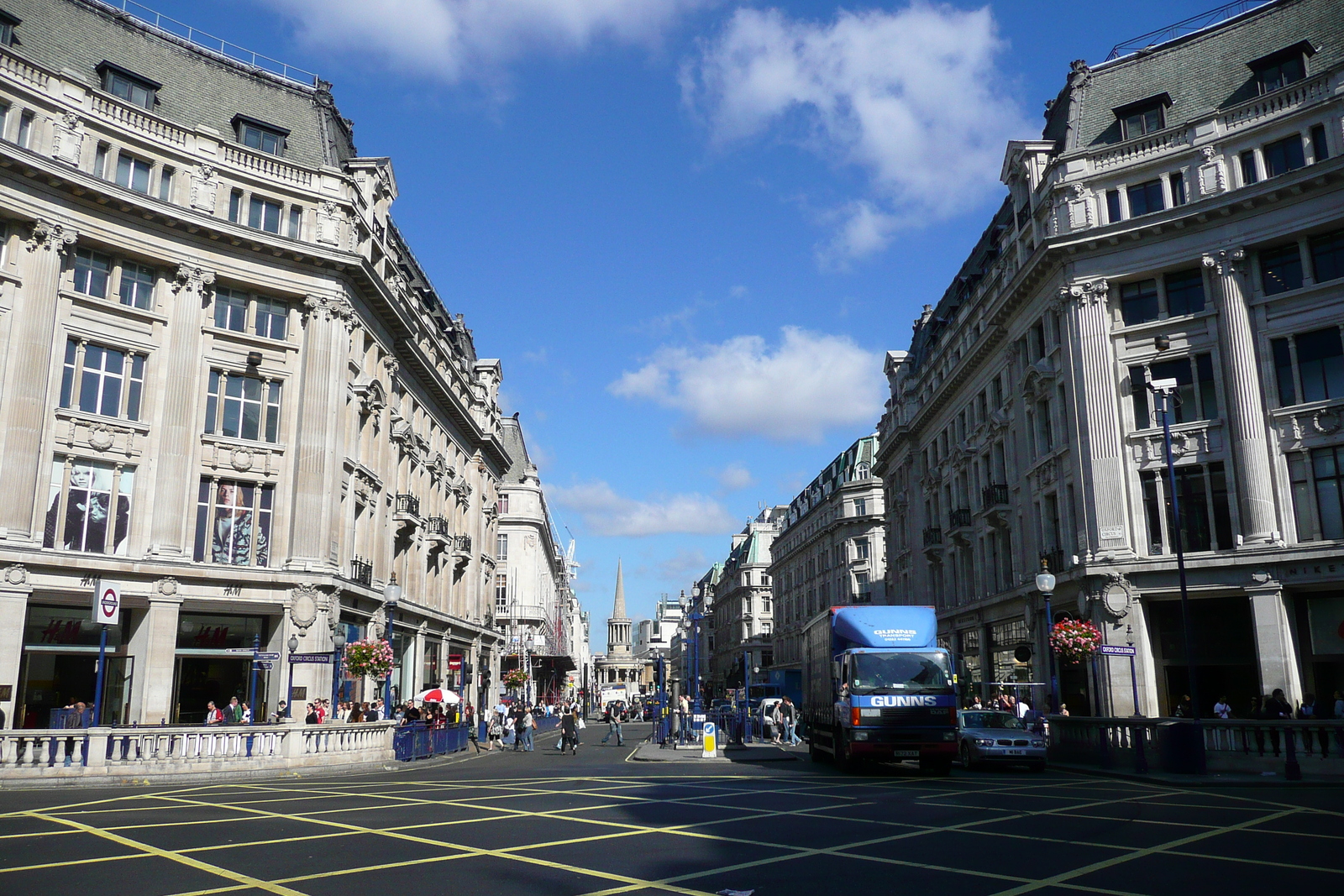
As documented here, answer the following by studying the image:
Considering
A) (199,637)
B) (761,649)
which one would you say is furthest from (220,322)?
(761,649)

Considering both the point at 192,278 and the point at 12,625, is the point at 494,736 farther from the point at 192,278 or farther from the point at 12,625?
the point at 192,278

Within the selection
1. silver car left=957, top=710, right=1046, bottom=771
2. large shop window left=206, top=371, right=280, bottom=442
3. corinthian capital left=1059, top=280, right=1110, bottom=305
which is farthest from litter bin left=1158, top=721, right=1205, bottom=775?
large shop window left=206, top=371, right=280, bottom=442

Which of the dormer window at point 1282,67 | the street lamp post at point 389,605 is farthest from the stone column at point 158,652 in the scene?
the dormer window at point 1282,67

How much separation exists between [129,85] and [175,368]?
33.2ft

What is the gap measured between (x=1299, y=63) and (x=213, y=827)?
124 ft

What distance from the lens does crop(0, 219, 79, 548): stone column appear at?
3003 centimetres

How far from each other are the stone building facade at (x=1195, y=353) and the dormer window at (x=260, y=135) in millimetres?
28935

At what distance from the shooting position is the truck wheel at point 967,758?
25.0 m

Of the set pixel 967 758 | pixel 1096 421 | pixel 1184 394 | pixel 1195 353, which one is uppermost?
pixel 1195 353

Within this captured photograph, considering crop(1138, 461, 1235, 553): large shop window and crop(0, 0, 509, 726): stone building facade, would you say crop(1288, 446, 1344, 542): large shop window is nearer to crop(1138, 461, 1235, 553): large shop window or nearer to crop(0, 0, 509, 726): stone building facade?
crop(1138, 461, 1235, 553): large shop window

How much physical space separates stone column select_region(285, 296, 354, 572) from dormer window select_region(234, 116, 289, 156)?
20.7ft

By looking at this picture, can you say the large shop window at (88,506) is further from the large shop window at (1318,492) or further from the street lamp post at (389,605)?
the large shop window at (1318,492)

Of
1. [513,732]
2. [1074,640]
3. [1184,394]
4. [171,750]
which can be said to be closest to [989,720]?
[1074,640]

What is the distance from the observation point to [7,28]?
32.3 m
